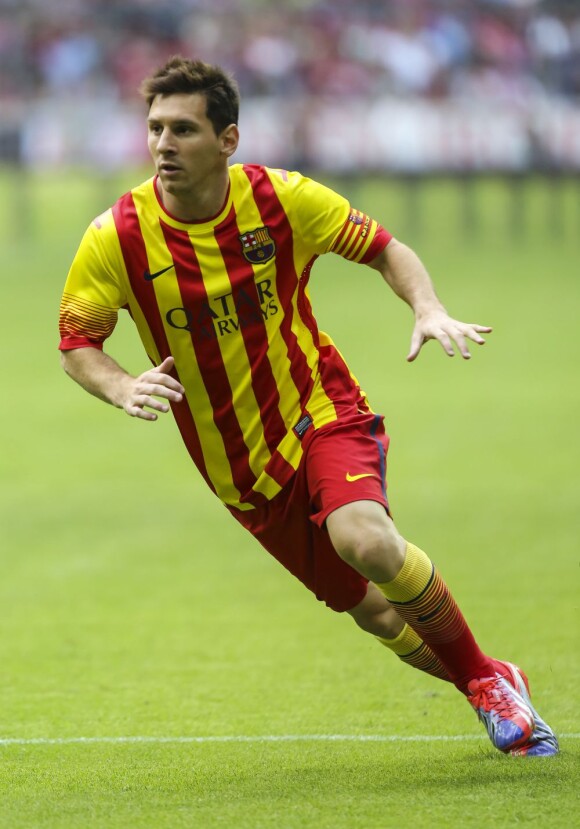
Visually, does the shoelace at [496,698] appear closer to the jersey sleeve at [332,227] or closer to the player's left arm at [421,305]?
the player's left arm at [421,305]

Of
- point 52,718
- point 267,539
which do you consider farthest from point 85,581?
point 267,539

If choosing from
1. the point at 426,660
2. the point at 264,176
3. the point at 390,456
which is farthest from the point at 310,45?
the point at 426,660

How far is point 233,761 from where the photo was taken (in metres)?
5.03

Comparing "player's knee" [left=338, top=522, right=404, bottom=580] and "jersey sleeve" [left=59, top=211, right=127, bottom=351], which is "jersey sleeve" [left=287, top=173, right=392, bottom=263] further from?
"player's knee" [left=338, top=522, right=404, bottom=580]

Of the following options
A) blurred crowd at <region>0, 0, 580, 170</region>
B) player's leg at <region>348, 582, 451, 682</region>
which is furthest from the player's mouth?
blurred crowd at <region>0, 0, 580, 170</region>

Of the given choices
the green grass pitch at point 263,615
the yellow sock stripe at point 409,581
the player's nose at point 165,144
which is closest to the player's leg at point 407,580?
Result: the yellow sock stripe at point 409,581

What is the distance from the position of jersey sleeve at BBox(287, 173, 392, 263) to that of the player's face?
14.8 inches

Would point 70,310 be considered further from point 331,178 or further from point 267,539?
point 331,178

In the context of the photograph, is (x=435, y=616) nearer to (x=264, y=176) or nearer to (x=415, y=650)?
(x=415, y=650)

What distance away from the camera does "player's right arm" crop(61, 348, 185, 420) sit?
4.50 metres

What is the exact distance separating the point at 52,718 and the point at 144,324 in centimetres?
163

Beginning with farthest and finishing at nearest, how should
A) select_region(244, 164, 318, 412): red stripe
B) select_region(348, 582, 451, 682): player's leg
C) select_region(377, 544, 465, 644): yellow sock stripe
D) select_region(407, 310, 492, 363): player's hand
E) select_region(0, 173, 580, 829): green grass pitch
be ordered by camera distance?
select_region(348, 582, 451, 682): player's leg < select_region(244, 164, 318, 412): red stripe < select_region(377, 544, 465, 644): yellow sock stripe < select_region(407, 310, 492, 363): player's hand < select_region(0, 173, 580, 829): green grass pitch

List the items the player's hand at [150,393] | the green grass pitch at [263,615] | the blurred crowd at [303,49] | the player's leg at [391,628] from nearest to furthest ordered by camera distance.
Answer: the player's hand at [150,393]
the green grass pitch at [263,615]
the player's leg at [391,628]
the blurred crowd at [303,49]

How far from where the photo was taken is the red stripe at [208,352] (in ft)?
16.5
